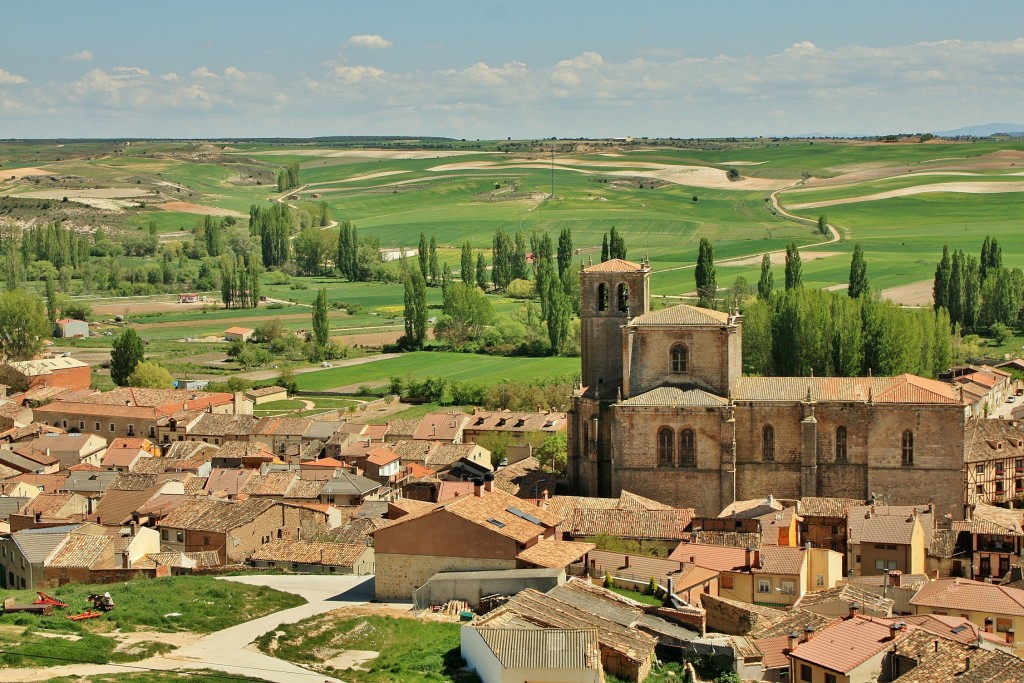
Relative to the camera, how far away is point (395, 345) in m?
99.2

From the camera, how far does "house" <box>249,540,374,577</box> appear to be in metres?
40.8

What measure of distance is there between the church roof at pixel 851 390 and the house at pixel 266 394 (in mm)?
37523

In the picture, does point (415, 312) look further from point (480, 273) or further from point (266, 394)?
point (480, 273)

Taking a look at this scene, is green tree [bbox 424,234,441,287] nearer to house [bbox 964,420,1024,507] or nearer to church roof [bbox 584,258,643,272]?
house [bbox 964,420,1024,507]

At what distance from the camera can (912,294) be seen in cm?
10900

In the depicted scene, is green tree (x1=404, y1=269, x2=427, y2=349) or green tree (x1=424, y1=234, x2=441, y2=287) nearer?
green tree (x1=404, y1=269, x2=427, y2=349)

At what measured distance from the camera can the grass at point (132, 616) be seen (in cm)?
2962

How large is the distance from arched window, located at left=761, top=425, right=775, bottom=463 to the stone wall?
45.5 feet

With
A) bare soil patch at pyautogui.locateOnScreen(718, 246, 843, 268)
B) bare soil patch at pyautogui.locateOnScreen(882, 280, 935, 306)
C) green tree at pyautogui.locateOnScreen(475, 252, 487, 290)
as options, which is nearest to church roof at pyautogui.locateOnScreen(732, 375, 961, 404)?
bare soil patch at pyautogui.locateOnScreen(882, 280, 935, 306)

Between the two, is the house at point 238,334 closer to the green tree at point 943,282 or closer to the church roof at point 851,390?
the green tree at point 943,282

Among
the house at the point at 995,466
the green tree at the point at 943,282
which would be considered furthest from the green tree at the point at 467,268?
the house at the point at 995,466

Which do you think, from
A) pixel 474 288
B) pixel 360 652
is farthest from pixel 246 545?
pixel 474 288

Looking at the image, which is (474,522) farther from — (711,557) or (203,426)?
(203,426)

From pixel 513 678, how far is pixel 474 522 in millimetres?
9130
